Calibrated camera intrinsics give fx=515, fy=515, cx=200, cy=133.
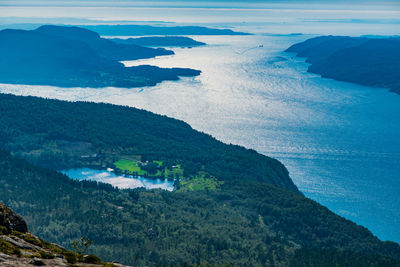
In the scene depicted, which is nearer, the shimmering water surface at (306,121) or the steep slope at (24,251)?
the steep slope at (24,251)

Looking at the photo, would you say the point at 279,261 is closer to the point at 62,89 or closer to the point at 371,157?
the point at 371,157

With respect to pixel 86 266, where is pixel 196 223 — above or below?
below

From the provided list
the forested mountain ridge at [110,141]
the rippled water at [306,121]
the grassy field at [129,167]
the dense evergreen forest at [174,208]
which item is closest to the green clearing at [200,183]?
the dense evergreen forest at [174,208]

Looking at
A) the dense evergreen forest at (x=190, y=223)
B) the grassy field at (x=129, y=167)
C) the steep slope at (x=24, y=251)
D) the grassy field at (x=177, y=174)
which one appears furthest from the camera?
the grassy field at (x=129, y=167)

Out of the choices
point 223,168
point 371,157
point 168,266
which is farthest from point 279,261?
point 371,157

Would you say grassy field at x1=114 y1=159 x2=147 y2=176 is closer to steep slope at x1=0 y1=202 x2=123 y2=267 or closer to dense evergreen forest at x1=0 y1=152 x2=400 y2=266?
dense evergreen forest at x1=0 y1=152 x2=400 y2=266

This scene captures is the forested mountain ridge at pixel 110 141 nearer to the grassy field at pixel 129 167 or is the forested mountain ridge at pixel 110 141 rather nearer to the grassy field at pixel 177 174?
the grassy field at pixel 177 174
